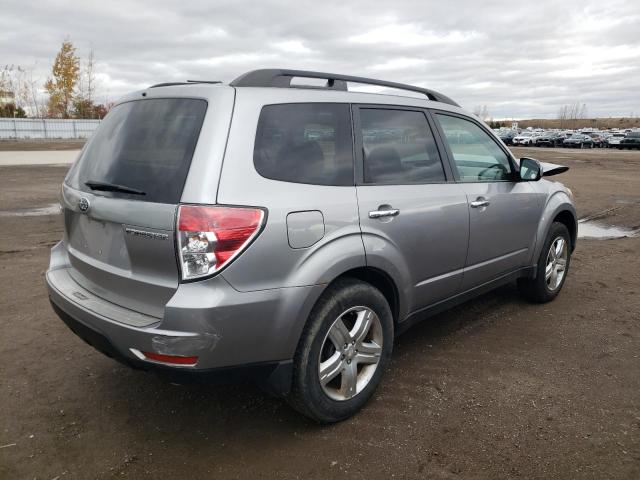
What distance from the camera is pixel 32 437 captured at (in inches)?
112

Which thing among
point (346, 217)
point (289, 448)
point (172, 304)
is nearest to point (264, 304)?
point (172, 304)

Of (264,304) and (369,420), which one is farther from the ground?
(264,304)

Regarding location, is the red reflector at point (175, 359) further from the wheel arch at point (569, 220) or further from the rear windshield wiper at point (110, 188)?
the wheel arch at point (569, 220)

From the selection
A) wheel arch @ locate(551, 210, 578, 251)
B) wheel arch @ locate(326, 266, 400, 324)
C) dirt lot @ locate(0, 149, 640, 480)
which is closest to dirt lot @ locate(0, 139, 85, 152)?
dirt lot @ locate(0, 149, 640, 480)

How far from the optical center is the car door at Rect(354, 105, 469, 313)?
302cm

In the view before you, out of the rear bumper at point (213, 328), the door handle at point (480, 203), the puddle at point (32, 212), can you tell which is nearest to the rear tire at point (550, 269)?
the door handle at point (480, 203)

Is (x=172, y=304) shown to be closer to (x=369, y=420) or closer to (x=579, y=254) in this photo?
(x=369, y=420)

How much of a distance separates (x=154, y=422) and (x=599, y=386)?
2715mm

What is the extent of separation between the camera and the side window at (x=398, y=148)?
3162 millimetres

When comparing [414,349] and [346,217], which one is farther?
[414,349]

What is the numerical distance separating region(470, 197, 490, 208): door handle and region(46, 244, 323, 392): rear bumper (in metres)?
1.60

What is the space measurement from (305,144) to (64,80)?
53469 millimetres

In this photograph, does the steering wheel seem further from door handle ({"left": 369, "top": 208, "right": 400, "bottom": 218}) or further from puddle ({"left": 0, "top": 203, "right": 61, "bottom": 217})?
puddle ({"left": 0, "top": 203, "right": 61, "bottom": 217})

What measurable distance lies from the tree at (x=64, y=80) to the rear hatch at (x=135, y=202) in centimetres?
5252
